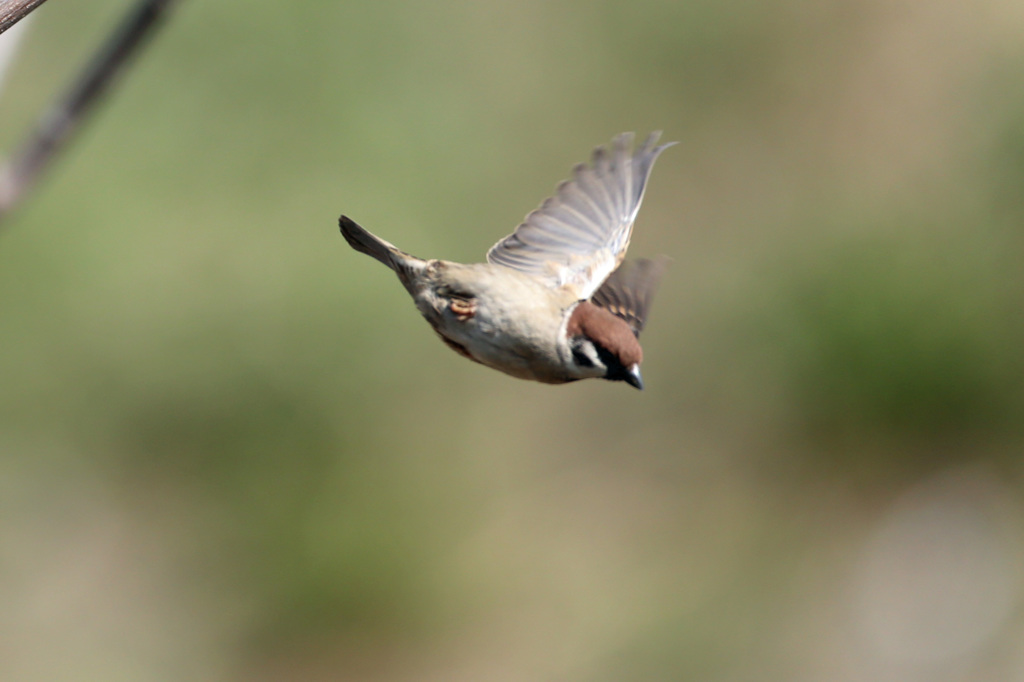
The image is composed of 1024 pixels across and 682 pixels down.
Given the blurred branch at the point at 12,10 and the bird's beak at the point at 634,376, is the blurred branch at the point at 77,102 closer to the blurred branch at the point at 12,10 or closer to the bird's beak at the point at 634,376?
the blurred branch at the point at 12,10

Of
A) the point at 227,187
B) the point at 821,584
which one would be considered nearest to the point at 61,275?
the point at 227,187

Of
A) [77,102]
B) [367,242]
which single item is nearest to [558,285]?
[367,242]

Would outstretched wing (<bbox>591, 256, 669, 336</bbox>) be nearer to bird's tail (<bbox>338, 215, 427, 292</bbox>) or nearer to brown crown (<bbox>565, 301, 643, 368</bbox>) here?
brown crown (<bbox>565, 301, 643, 368</bbox>)

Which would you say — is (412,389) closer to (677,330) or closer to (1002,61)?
(677,330)

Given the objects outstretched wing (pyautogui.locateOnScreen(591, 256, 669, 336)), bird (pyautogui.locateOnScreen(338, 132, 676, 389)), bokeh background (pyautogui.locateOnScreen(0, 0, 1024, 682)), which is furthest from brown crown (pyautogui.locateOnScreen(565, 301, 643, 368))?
bokeh background (pyautogui.locateOnScreen(0, 0, 1024, 682))

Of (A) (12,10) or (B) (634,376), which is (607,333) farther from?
(A) (12,10)

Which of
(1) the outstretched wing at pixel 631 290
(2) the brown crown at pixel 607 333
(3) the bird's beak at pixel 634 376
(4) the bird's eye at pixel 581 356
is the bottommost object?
(3) the bird's beak at pixel 634 376

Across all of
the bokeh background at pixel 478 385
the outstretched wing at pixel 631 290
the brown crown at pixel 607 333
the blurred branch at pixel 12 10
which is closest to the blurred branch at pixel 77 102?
the blurred branch at pixel 12 10
